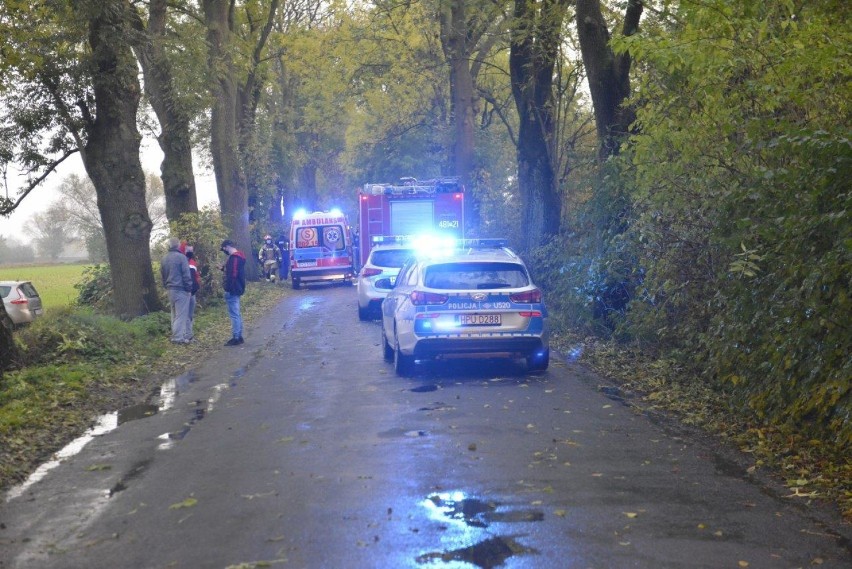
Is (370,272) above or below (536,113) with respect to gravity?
below

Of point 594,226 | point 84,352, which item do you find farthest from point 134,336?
point 594,226

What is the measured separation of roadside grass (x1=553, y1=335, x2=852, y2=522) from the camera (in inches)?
276

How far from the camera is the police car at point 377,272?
22.0 metres

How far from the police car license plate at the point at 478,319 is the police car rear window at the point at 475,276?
0.41 meters

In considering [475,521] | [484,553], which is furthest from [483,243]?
[484,553]

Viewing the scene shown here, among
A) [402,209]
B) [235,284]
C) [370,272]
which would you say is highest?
[402,209]

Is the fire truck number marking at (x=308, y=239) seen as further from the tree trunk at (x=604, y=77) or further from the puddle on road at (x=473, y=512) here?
the puddle on road at (x=473, y=512)

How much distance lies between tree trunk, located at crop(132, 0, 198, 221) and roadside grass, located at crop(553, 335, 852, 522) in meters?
12.5

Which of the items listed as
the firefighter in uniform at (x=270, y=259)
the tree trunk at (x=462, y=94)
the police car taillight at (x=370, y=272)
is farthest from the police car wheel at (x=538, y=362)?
the firefighter in uniform at (x=270, y=259)

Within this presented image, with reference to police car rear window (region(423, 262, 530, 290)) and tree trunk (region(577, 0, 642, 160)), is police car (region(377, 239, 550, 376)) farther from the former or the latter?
tree trunk (region(577, 0, 642, 160))

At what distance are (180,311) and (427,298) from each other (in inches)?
278

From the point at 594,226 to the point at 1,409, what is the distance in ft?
33.2

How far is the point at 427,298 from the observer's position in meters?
12.9

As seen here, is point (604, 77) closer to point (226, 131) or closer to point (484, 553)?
point (484, 553)
